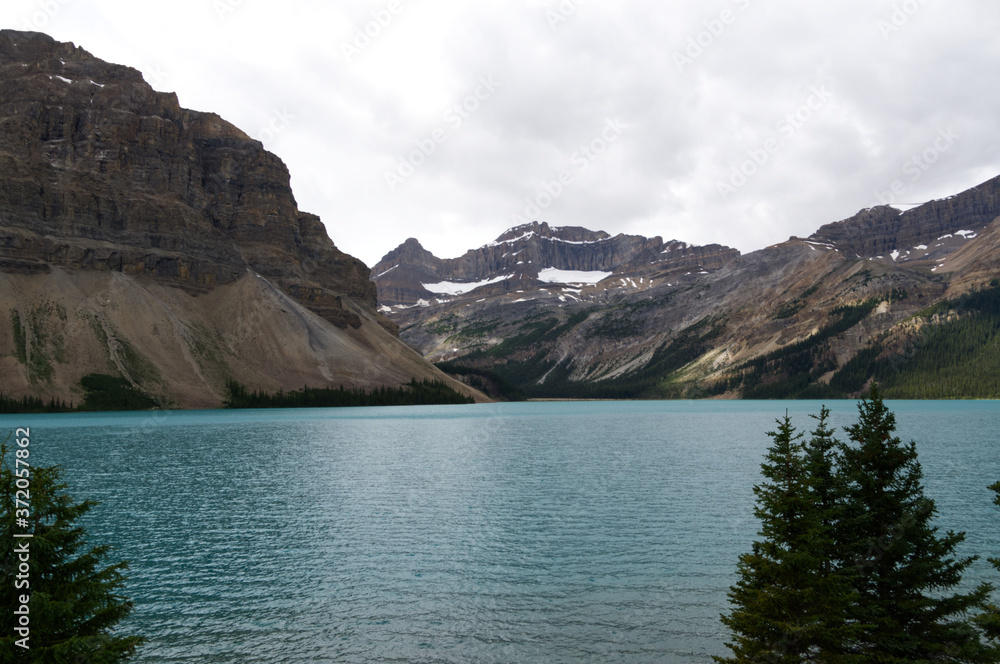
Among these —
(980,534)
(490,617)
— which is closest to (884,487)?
(490,617)

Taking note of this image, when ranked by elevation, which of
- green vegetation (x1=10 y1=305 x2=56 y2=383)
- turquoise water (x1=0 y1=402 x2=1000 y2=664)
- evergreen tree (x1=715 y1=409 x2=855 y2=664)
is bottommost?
turquoise water (x1=0 y1=402 x2=1000 y2=664)

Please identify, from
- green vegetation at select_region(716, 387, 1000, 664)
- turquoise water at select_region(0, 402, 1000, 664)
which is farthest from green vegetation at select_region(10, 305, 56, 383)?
green vegetation at select_region(716, 387, 1000, 664)

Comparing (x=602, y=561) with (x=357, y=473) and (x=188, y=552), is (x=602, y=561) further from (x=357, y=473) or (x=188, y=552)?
(x=357, y=473)

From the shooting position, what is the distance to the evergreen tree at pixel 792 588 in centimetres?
1455

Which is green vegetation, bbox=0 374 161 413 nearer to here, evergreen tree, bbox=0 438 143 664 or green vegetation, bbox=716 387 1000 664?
evergreen tree, bbox=0 438 143 664

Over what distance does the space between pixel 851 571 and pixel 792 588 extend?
2263mm

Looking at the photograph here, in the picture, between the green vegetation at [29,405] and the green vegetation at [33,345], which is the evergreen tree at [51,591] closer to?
the green vegetation at [29,405]

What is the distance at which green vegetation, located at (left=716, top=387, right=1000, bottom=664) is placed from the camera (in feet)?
48.4

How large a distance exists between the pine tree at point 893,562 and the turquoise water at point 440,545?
263 inches

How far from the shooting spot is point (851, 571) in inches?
631

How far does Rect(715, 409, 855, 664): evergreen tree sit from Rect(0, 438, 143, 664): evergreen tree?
46.1 ft

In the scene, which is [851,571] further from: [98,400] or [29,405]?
[98,400]
